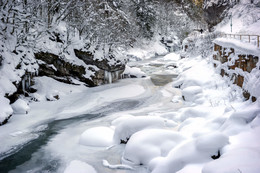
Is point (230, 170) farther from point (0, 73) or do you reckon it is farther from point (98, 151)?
point (0, 73)

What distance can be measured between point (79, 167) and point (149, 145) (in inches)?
70.1

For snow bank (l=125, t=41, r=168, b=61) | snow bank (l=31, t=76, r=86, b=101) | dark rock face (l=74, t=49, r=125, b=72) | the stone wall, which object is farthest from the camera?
snow bank (l=125, t=41, r=168, b=61)

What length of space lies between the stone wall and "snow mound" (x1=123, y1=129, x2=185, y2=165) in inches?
129

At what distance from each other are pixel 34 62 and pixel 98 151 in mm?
8239

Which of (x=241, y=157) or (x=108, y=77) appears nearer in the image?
(x=241, y=157)

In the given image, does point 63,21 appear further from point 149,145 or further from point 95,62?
point 149,145

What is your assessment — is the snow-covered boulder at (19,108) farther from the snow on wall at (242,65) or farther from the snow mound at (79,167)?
the snow on wall at (242,65)

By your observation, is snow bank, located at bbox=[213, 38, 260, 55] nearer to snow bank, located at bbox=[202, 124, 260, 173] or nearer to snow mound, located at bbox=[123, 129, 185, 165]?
snow bank, located at bbox=[202, 124, 260, 173]

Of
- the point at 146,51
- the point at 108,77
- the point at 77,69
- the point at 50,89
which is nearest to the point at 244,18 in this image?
the point at 108,77

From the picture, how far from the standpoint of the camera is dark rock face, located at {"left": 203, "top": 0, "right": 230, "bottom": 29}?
1069 inches

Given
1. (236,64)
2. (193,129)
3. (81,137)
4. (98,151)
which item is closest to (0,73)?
(81,137)

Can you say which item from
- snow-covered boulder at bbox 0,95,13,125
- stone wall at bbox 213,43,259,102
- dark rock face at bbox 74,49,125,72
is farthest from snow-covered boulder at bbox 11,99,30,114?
stone wall at bbox 213,43,259,102

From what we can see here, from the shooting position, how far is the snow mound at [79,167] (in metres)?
6.07

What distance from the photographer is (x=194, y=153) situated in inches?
210
